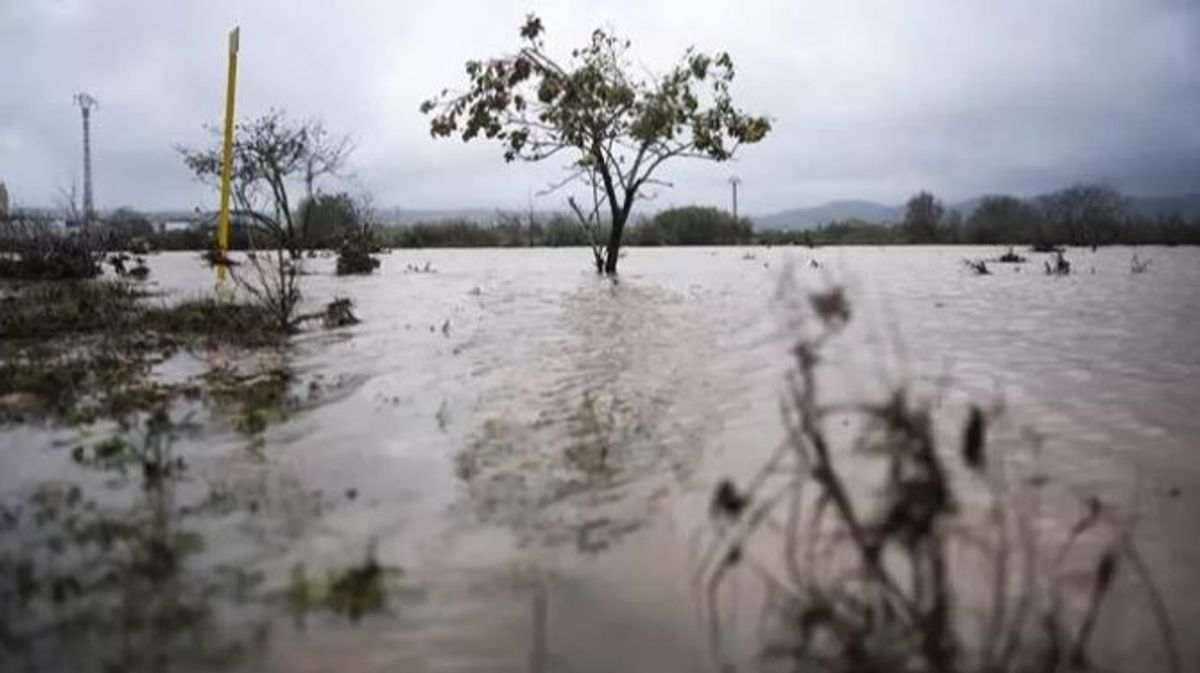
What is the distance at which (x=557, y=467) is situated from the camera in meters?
4.68

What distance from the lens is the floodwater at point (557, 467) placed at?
2844 mm

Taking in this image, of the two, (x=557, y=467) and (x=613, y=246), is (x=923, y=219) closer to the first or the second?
(x=613, y=246)

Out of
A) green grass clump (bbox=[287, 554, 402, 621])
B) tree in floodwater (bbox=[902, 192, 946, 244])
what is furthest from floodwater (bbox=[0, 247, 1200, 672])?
tree in floodwater (bbox=[902, 192, 946, 244])

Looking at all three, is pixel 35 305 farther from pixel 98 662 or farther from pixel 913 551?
pixel 913 551

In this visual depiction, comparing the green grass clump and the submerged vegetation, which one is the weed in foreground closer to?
the green grass clump

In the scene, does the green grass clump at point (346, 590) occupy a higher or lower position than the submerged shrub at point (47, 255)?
lower

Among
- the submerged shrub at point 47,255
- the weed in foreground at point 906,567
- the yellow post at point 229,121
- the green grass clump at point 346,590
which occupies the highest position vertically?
the yellow post at point 229,121

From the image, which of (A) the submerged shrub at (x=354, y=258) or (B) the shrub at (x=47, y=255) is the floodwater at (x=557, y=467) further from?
(A) the submerged shrub at (x=354, y=258)

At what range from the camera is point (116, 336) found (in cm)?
958

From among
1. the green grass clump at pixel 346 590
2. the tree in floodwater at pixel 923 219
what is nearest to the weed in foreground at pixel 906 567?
the green grass clump at pixel 346 590

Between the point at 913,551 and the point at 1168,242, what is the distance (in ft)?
166

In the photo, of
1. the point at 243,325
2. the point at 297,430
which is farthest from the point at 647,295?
the point at 297,430

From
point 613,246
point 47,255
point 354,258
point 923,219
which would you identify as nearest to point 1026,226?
point 923,219

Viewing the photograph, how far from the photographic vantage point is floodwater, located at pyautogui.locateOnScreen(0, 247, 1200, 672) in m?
2.84
